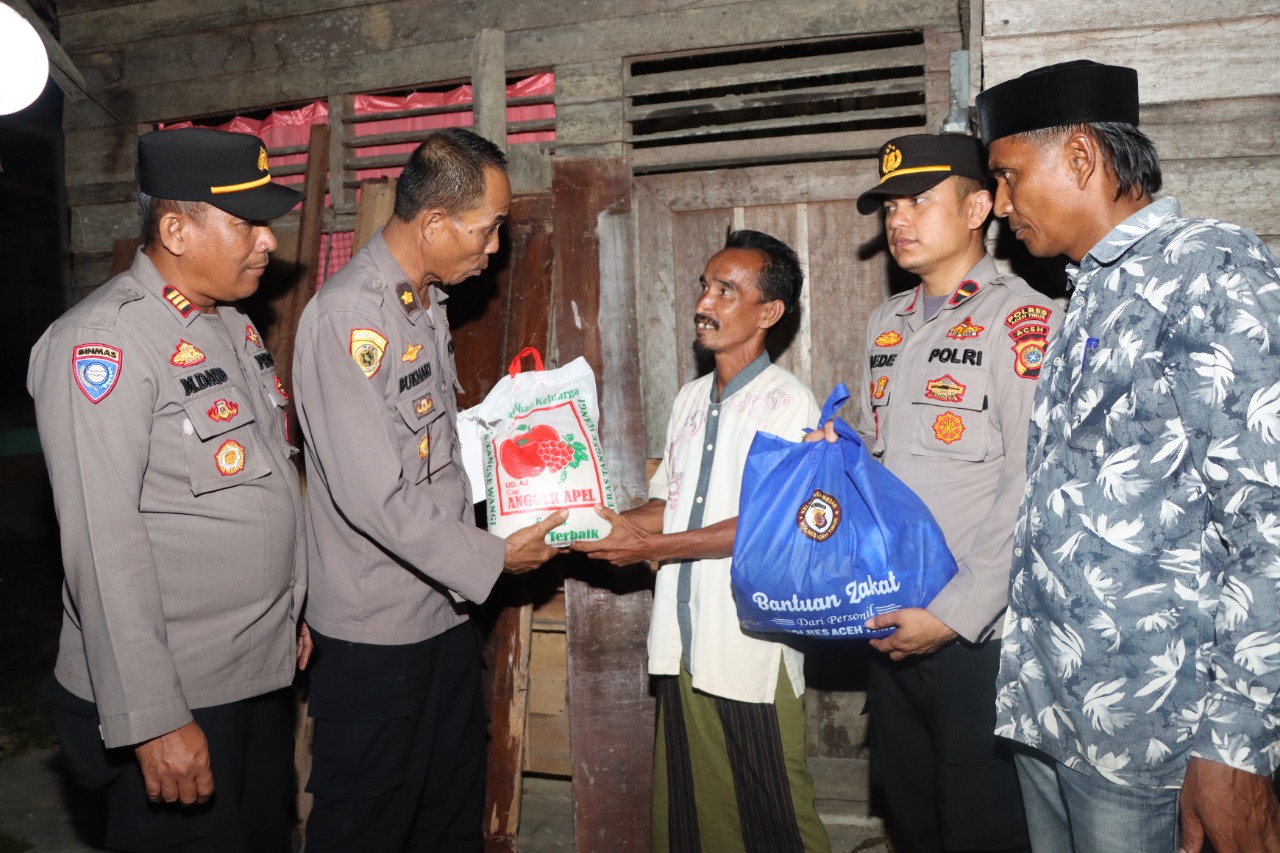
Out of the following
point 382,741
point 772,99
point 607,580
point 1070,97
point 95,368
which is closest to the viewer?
point 1070,97

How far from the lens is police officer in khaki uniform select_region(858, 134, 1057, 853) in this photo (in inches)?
79.4

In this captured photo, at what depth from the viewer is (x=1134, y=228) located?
155cm

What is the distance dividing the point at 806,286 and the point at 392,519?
196 centimetres

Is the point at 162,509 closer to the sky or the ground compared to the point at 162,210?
closer to the ground

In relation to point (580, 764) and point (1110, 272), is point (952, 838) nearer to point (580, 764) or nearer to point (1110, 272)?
point (580, 764)

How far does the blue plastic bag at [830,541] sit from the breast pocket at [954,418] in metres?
0.21

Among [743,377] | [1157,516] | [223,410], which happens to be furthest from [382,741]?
[1157,516]

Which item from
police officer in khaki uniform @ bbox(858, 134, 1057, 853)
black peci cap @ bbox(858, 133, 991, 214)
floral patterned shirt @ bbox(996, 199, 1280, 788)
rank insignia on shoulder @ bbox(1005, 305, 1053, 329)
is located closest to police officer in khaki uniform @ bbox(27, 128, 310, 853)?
police officer in khaki uniform @ bbox(858, 134, 1057, 853)

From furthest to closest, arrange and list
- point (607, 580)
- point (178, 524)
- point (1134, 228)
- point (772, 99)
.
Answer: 1. point (772, 99)
2. point (607, 580)
3. point (178, 524)
4. point (1134, 228)

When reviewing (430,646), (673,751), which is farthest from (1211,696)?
(430,646)

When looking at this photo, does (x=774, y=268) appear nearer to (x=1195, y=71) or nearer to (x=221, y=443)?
(x=1195, y=71)

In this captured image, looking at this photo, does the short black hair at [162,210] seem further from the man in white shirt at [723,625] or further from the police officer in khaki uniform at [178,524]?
the man in white shirt at [723,625]

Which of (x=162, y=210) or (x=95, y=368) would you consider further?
(x=162, y=210)

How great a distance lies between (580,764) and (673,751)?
47 cm
